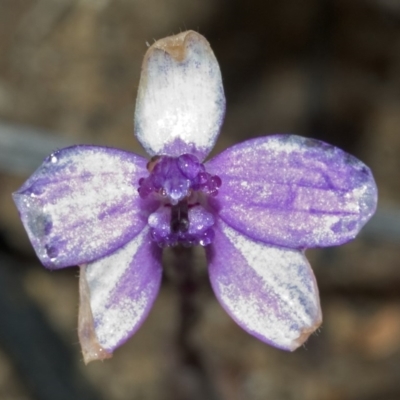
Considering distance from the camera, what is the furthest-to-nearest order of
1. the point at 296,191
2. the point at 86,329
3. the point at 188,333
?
the point at 188,333, the point at 296,191, the point at 86,329

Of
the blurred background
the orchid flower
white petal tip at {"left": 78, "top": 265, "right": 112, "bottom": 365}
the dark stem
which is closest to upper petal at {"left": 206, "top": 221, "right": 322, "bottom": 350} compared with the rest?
the orchid flower

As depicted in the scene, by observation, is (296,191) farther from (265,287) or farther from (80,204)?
(80,204)

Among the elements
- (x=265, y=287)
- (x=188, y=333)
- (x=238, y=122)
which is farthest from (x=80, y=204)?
(x=238, y=122)

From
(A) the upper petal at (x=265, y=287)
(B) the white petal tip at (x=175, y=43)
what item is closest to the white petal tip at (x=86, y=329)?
(A) the upper petal at (x=265, y=287)

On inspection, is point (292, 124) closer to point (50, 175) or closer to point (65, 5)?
point (65, 5)

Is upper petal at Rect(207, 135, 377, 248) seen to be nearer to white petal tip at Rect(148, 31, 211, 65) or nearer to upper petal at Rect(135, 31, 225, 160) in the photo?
upper petal at Rect(135, 31, 225, 160)

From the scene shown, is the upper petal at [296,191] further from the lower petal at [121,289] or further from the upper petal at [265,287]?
the lower petal at [121,289]
